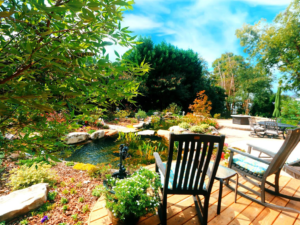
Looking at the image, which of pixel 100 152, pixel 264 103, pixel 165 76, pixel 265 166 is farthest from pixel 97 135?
pixel 264 103

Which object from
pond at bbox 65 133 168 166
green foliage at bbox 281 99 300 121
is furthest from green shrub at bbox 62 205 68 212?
green foliage at bbox 281 99 300 121

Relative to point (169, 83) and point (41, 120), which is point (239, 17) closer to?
point (169, 83)

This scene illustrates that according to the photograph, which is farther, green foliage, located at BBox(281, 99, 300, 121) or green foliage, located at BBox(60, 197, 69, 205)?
green foliage, located at BBox(281, 99, 300, 121)

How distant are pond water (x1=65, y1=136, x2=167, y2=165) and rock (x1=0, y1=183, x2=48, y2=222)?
1.95 m

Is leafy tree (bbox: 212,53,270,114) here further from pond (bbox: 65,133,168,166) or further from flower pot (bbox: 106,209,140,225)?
flower pot (bbox: 106,209,140,225)

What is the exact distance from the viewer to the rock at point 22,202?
5.56 ft

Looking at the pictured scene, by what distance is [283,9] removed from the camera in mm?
10555

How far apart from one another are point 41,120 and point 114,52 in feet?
1.73

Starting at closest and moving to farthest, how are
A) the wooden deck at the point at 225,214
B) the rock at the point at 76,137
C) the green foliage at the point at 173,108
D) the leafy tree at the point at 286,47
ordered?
the wooden deck at the point at 225,214 → the rock at the point at 76,137 → the leafy tree at the point at 286,47 → the green foliage at the point at 173,108

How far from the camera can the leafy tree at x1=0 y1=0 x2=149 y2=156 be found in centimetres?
46

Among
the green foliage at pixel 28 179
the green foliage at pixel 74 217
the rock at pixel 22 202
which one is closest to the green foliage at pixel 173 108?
the green foliage at pixel 28 179

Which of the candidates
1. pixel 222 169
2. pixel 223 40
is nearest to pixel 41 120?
pixel 222 169

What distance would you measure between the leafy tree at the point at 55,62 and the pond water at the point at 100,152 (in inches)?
138

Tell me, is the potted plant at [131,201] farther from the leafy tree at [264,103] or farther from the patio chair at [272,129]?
the leafy tree at [264,103]
